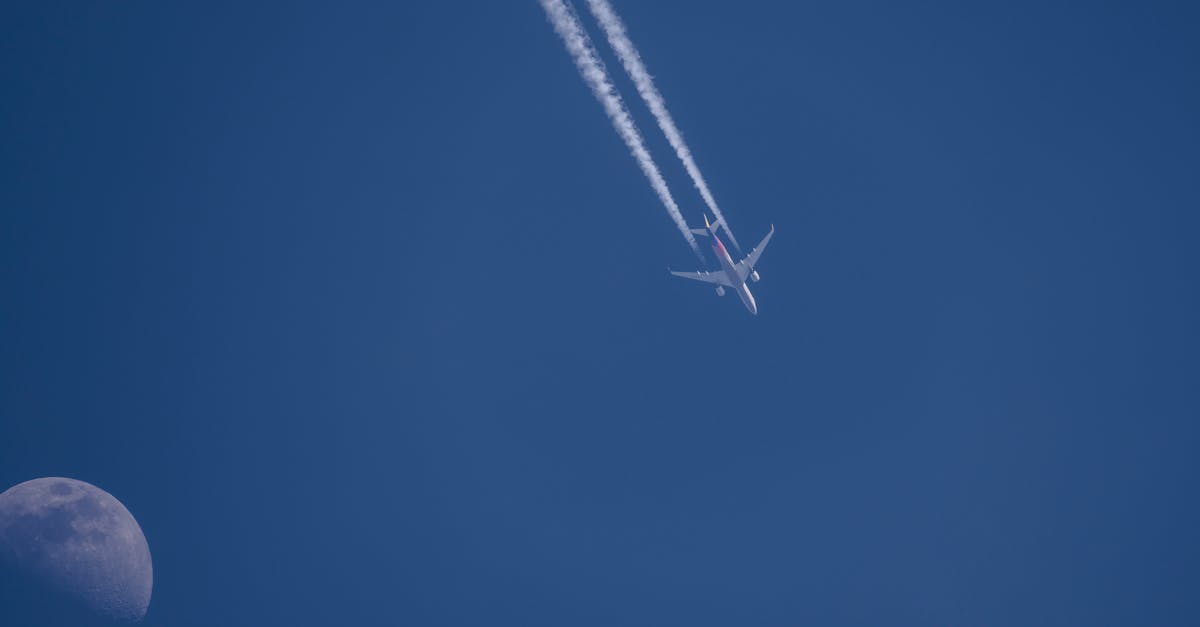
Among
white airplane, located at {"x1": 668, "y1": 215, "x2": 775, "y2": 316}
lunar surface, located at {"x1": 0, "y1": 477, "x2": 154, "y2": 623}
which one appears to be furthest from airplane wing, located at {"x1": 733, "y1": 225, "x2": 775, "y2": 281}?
lunar surface, located at {"x1": 0, "y1": 477, "x2": 154, "y2": 623}

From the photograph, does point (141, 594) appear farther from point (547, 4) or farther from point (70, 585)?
point (547, 4)

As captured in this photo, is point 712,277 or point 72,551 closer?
point 72,551

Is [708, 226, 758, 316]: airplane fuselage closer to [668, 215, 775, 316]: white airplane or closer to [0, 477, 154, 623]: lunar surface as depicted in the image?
[668, 215, 775, 316]: white airplane

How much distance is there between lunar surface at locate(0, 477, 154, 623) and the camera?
5498cm

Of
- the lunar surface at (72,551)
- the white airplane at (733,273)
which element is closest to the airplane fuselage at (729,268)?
the white airplane at (733,273)

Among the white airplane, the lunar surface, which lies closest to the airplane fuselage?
the white airplane

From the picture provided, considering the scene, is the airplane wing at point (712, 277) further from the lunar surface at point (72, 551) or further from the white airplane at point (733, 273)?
the lunar surface at point (72, 551)

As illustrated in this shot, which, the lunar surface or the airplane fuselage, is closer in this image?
the lunar surface

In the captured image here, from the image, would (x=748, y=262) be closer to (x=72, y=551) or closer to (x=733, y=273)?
(x=733, y=273)

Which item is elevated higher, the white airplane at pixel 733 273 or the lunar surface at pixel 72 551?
the white airplane at pixel 733 273

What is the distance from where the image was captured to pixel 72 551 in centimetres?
5662

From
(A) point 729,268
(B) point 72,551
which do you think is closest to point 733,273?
(A) point 729,268

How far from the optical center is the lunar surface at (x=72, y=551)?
55.0 meters

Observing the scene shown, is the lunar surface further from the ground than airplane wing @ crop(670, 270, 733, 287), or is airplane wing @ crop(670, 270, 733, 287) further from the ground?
airplane wing @ crop(670, 270, 733, 287)
